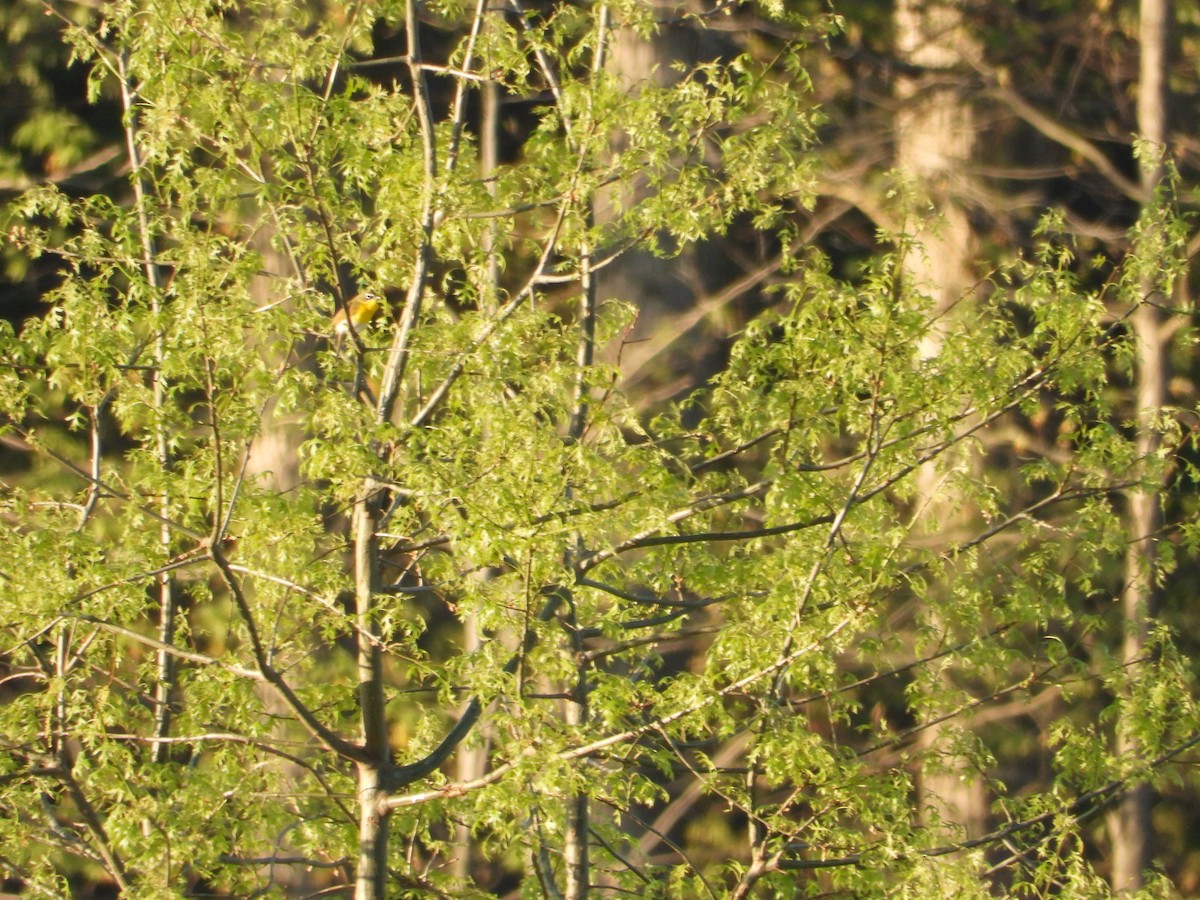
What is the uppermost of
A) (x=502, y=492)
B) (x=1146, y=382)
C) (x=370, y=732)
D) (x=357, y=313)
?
(x=1146, y=382)

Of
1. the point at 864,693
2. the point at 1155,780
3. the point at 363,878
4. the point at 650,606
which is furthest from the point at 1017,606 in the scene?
the point at 864,693

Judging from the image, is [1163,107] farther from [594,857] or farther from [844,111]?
[594,857]

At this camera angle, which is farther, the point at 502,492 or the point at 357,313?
the point at 357,313

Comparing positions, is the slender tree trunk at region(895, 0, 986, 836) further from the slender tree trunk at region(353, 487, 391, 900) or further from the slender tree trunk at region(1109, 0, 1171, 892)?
the slender tree trunk at region(353, 487, 391, 900)

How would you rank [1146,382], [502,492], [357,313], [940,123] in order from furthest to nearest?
[940,123] → [1146,382] → [357,313] → [502,492]

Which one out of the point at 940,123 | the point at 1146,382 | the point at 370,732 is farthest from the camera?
the point at 940,123

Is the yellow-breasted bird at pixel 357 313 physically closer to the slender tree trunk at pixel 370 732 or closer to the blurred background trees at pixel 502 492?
the blurred background trees at pixel 502 492

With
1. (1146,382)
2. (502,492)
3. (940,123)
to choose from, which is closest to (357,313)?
(502,492)

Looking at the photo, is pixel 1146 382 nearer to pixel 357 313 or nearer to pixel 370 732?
pixel 357 313

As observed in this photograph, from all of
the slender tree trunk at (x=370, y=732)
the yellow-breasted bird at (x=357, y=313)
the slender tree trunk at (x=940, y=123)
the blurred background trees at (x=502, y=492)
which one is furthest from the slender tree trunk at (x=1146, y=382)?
the slender tree trunk at (x=370, y=732)

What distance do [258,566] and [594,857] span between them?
172 cm

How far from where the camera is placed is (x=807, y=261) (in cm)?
507

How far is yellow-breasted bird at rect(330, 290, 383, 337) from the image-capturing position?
448 centimetres

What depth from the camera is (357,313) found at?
4871 mm
